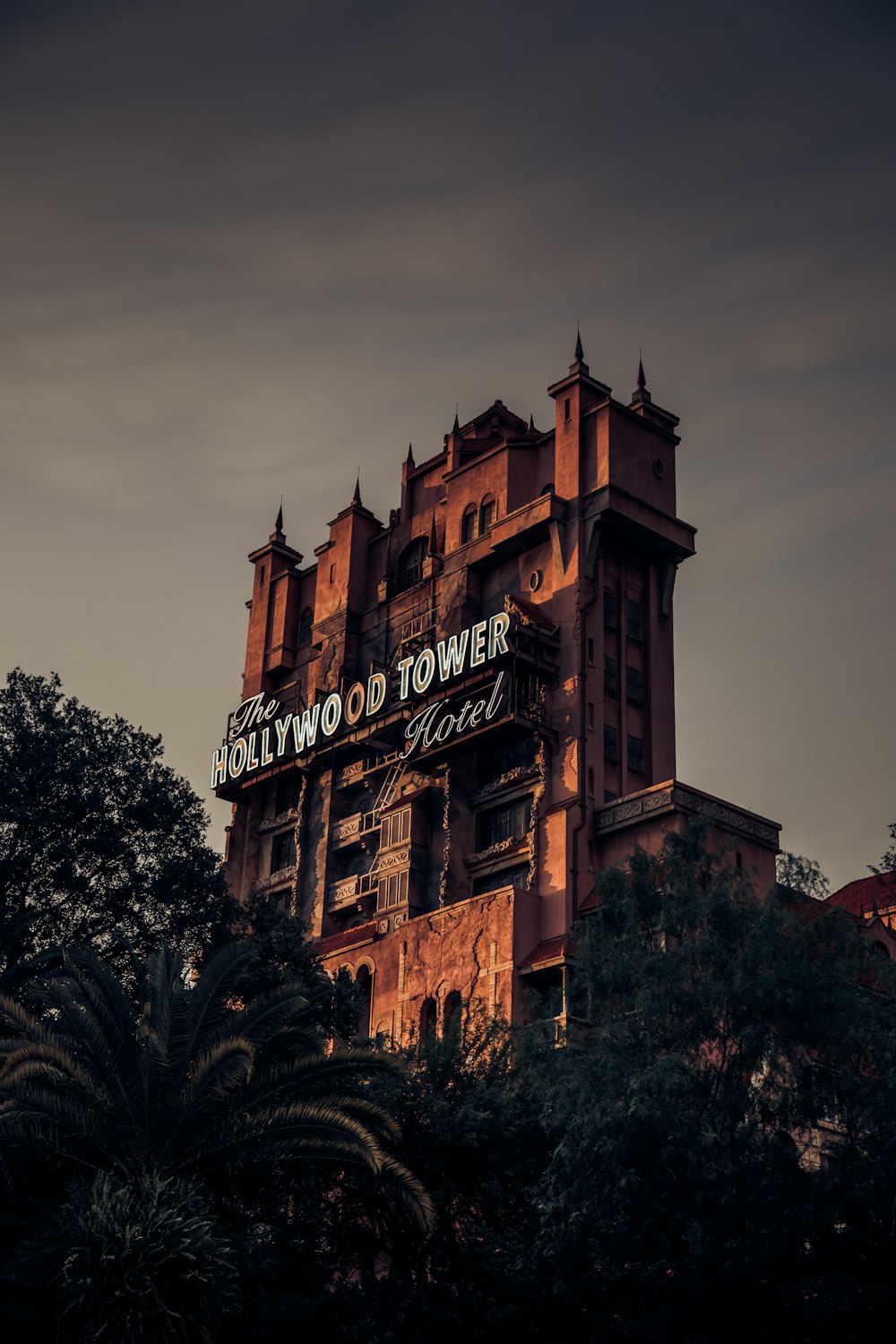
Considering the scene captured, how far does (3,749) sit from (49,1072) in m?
17.8

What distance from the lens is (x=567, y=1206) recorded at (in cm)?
3775

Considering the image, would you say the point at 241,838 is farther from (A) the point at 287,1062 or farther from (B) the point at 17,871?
(A) the point at 287,1062

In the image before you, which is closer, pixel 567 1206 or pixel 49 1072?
pixel 49 1072

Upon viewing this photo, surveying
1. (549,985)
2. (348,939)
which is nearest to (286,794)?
(348,939)

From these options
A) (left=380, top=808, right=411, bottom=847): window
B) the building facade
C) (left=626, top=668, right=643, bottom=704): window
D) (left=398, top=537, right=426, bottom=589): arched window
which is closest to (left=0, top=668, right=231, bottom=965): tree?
the building facade

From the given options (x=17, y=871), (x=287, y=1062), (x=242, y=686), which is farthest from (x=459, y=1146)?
(x=242, y=686)

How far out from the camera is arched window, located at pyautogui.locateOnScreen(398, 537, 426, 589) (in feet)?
257

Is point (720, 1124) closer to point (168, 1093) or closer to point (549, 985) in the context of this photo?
point (168, 1093)

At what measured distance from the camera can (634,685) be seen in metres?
68.9

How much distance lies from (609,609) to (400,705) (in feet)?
32.5

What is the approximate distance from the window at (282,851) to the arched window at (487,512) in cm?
1693

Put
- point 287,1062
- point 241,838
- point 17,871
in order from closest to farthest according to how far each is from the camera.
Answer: point 287,1062
point 17,871
point 241,838

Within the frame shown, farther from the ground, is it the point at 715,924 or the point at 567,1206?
the point at 715,924

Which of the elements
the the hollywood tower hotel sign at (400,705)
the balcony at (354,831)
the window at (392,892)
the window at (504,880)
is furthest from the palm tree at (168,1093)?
the balcony at (354,831)
